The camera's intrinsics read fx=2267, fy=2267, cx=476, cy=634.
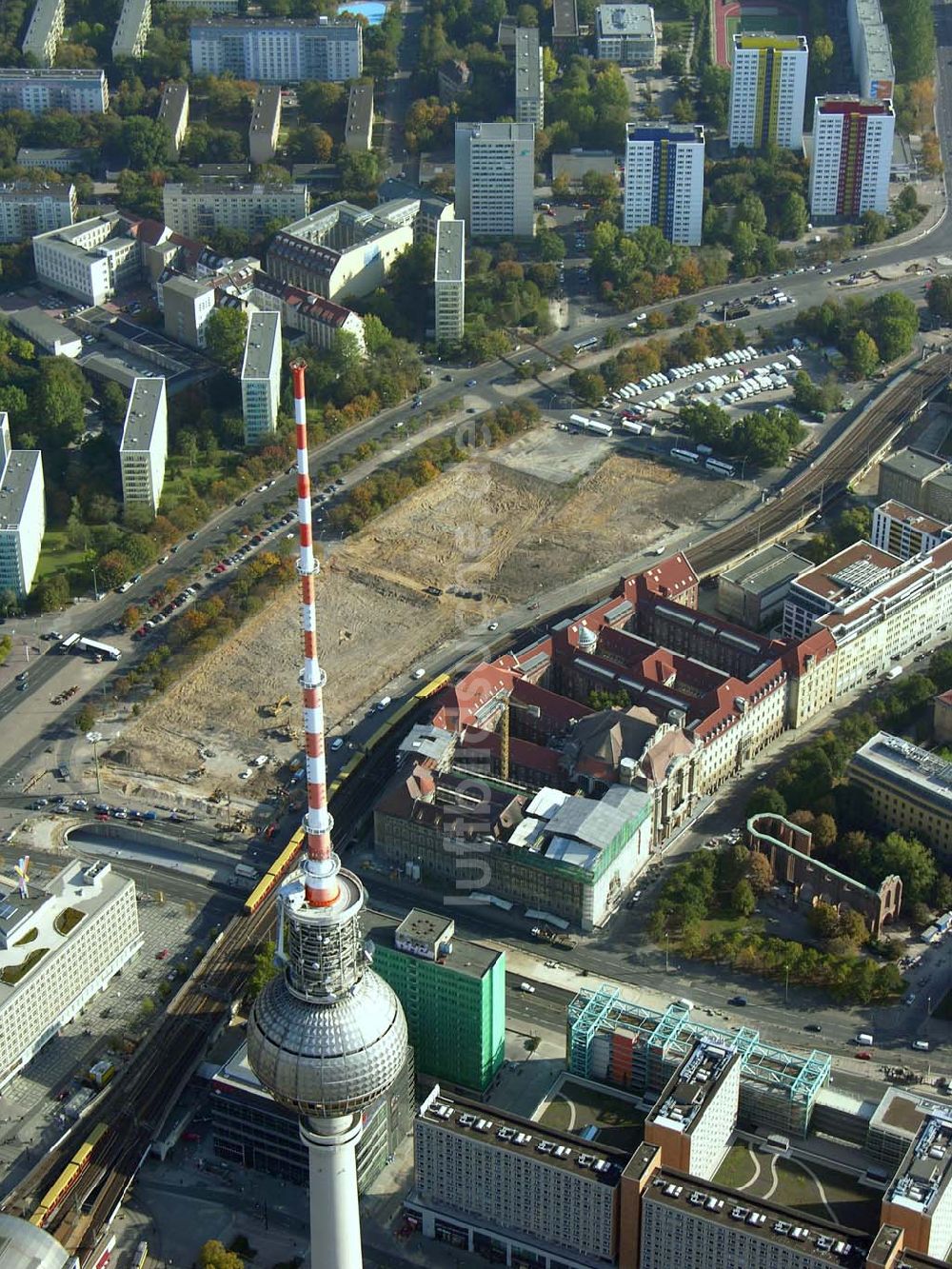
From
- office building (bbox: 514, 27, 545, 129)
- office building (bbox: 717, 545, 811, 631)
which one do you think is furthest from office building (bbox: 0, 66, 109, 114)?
office building (bbox: 717, 545, 811, 631)

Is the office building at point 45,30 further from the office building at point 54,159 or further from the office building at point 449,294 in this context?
the office building at point 449,294

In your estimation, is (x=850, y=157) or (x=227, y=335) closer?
(x=227, y=335)

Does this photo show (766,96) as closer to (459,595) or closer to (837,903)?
(459,595)

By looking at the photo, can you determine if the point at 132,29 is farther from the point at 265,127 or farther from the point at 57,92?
the point at 265,127

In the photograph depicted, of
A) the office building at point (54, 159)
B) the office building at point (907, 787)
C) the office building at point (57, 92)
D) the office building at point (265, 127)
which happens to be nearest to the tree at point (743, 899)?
the office building at point (907, 787)

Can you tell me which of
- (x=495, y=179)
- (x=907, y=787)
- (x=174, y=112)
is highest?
(x=174, y=112)

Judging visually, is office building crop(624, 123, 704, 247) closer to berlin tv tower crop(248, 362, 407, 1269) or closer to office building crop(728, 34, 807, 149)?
office building crop(728, 34, 807, 149)

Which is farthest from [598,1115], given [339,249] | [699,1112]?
[339,249]
